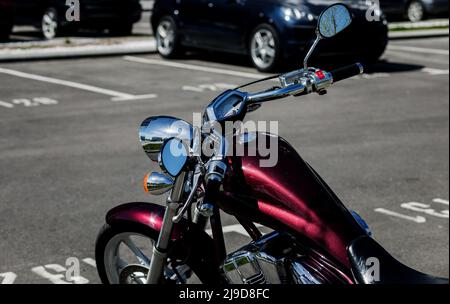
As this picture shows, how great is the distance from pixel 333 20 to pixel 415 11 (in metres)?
25.0

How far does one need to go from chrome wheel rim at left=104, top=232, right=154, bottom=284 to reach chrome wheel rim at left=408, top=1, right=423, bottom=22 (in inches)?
953

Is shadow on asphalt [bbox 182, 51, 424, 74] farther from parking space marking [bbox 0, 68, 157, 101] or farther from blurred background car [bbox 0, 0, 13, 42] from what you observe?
blurred background car [bbox 0, 0, 13, 42]

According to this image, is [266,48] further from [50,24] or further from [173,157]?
[173,157]

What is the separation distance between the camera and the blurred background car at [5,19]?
9.84 metres

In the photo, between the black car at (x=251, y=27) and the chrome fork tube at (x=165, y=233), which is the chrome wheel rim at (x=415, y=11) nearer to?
the black car at (x=251, y=27)

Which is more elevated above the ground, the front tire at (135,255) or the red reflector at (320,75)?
the red reflector at (320,75)

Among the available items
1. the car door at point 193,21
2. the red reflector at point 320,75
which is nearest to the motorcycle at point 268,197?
the red reflector at point 320,75

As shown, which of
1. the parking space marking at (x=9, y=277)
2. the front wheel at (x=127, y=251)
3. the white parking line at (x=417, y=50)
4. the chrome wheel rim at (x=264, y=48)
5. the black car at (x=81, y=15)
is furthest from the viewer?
the white parking line at (x=417, y=50)

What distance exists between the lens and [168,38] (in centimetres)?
1638

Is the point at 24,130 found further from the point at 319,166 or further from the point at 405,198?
the point at 405,198

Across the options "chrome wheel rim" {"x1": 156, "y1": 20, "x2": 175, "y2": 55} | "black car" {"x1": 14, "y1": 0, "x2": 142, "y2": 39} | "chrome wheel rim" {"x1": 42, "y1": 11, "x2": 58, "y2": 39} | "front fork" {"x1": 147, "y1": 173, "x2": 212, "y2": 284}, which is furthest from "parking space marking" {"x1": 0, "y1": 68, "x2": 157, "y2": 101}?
"front fork" {"x1": 147, "y1": 173, "x2": 212, "y2": 284}

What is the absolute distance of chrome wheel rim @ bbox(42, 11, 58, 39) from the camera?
16.3m

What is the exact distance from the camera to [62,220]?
629 centimetres
